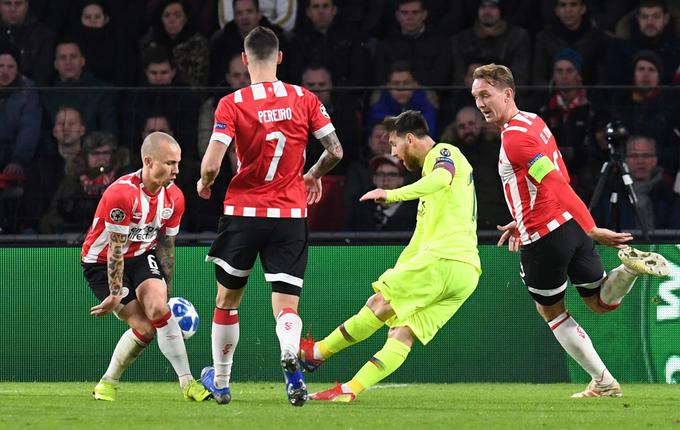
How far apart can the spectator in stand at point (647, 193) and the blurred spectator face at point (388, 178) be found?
1.71 m

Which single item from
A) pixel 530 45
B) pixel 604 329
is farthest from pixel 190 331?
pixel 530 45

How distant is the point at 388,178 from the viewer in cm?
1244

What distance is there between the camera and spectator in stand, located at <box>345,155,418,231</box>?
40.8ft

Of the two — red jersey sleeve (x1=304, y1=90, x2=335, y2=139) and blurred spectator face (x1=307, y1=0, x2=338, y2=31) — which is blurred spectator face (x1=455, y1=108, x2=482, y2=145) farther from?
red jersey sleeve (x1=304, y1=90, x2=335, y2=139)

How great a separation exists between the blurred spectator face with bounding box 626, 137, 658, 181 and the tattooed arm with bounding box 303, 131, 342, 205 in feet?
13.1

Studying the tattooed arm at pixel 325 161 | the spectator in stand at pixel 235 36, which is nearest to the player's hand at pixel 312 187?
the tattooed arm at pixel 325 161

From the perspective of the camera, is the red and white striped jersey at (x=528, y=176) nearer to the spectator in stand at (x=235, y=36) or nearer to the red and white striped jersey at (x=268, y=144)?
the red and white striped jersey at (x=268, y=144)

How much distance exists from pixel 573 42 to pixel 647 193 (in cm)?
252

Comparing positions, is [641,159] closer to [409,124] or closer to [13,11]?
[409,124]

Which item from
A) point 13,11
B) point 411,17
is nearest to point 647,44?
point 411,17

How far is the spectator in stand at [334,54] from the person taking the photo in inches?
555

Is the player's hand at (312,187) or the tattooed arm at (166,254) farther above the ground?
the player's hand at (312,187)

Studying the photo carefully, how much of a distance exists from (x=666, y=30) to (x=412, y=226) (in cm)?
361

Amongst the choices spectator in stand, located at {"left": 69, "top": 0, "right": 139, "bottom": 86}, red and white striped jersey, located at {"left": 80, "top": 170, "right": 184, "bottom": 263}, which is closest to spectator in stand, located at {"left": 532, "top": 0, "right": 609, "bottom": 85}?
spectator in stand, located at {"left": 69, "top": 0, "right": 139, "bottom": 86}
